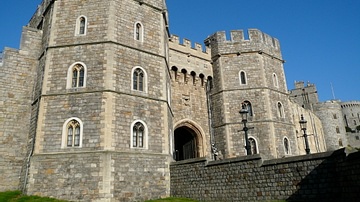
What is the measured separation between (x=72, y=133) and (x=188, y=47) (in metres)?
11.8

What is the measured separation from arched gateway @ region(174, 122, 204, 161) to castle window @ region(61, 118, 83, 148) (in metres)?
8.01

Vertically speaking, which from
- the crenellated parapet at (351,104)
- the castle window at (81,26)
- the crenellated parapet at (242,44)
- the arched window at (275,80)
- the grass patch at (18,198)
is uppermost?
the crenellated parapet at (351,104)

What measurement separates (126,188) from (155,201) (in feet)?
4.63

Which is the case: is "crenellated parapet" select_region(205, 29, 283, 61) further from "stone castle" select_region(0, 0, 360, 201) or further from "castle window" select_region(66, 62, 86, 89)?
"castle window" select_region(66, 62, 86, 89)

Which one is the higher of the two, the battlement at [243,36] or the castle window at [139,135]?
the battlement at [243,36]

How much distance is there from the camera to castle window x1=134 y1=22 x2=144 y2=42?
1567cm

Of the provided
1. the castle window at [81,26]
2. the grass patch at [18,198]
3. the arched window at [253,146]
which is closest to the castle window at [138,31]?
the castle window at [81,26]

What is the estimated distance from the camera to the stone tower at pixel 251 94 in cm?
2005

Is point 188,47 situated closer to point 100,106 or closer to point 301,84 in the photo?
point 100,106

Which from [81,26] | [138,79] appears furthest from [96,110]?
[81,26]

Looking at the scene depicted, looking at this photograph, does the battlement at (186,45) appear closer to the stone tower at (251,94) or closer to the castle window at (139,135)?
the stone tower at (251,94)

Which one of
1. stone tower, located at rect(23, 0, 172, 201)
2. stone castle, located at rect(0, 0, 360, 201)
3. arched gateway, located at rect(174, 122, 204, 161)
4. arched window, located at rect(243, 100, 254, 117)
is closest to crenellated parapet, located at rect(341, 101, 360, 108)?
stone castle, located at rect(0, 0, 360, 201)

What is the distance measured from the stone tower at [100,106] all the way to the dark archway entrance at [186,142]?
6.33 m

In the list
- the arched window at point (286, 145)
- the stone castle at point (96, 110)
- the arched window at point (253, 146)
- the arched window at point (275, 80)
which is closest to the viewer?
the stone castle at point (96, 110)
